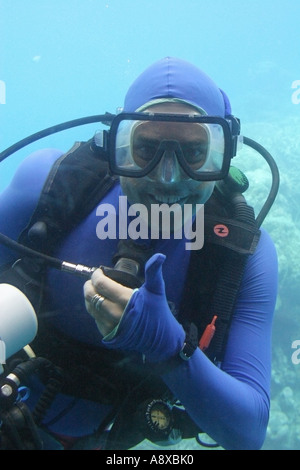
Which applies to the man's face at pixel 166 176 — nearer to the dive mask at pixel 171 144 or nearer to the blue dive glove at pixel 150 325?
the dive mask at pixel 171 144

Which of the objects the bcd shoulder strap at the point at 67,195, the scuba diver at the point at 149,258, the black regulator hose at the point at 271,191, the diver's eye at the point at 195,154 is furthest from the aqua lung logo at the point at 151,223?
the black regulator hose at the point at 271,191

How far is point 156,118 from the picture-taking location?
190 cm

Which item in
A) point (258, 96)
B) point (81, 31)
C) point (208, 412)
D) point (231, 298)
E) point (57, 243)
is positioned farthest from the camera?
point (81, 31)

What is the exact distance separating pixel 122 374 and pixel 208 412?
665 millimetres

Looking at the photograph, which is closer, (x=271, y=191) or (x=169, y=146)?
(x=169, y=146)

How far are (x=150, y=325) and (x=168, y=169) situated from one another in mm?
828

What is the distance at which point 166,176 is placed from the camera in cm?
191

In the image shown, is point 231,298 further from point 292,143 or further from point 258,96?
point 258,96

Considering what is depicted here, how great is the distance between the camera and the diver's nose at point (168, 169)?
191 cm

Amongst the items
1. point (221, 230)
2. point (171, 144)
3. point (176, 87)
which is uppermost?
point (176, 87)

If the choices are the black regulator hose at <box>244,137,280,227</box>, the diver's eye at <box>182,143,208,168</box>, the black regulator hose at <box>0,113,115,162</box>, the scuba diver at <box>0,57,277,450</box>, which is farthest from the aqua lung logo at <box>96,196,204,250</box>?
the black regulator hose at <box>0,113,115,162</box>

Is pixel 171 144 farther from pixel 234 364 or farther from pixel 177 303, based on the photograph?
pixel 234 364

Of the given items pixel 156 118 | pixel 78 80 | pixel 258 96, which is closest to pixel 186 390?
pixel 156 118

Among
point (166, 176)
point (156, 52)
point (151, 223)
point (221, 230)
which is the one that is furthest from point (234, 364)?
point (156, 52)
